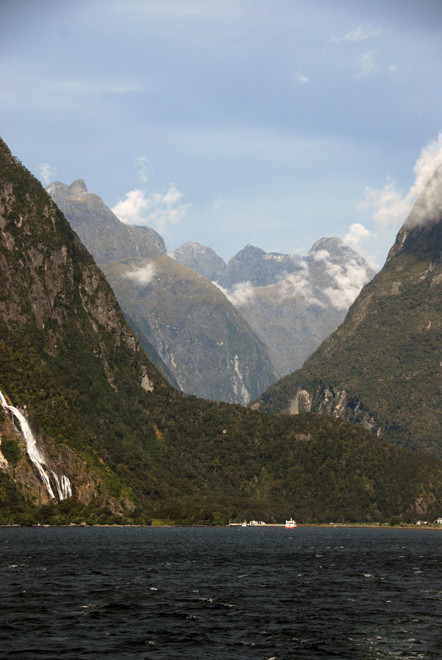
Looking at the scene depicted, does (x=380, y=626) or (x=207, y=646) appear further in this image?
(x=380, y=626)

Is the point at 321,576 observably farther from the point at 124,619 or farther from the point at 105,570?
the point at 124,619

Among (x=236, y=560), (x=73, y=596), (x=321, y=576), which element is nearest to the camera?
(x=73, y=596)

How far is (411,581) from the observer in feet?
404

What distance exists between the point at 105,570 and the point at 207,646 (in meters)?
65.3

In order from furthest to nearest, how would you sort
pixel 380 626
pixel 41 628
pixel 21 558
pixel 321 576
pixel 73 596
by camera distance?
pixel 21 558 < pixel 321 576 < pixel 73 596 < pixel 380 626 < pixel 41 628

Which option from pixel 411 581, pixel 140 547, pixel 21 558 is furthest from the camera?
pixel 140 547

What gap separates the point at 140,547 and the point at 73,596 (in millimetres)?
102852

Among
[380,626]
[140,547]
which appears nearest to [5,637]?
[380,626]

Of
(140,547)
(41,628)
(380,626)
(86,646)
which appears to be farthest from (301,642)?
(140,547)

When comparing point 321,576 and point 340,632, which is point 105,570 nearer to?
point 321,576

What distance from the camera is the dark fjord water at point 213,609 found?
68188mm

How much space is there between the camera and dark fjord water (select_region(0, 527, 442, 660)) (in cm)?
6819

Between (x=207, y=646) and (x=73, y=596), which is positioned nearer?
(x=207, y=646)

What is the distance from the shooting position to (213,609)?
3536 inches
